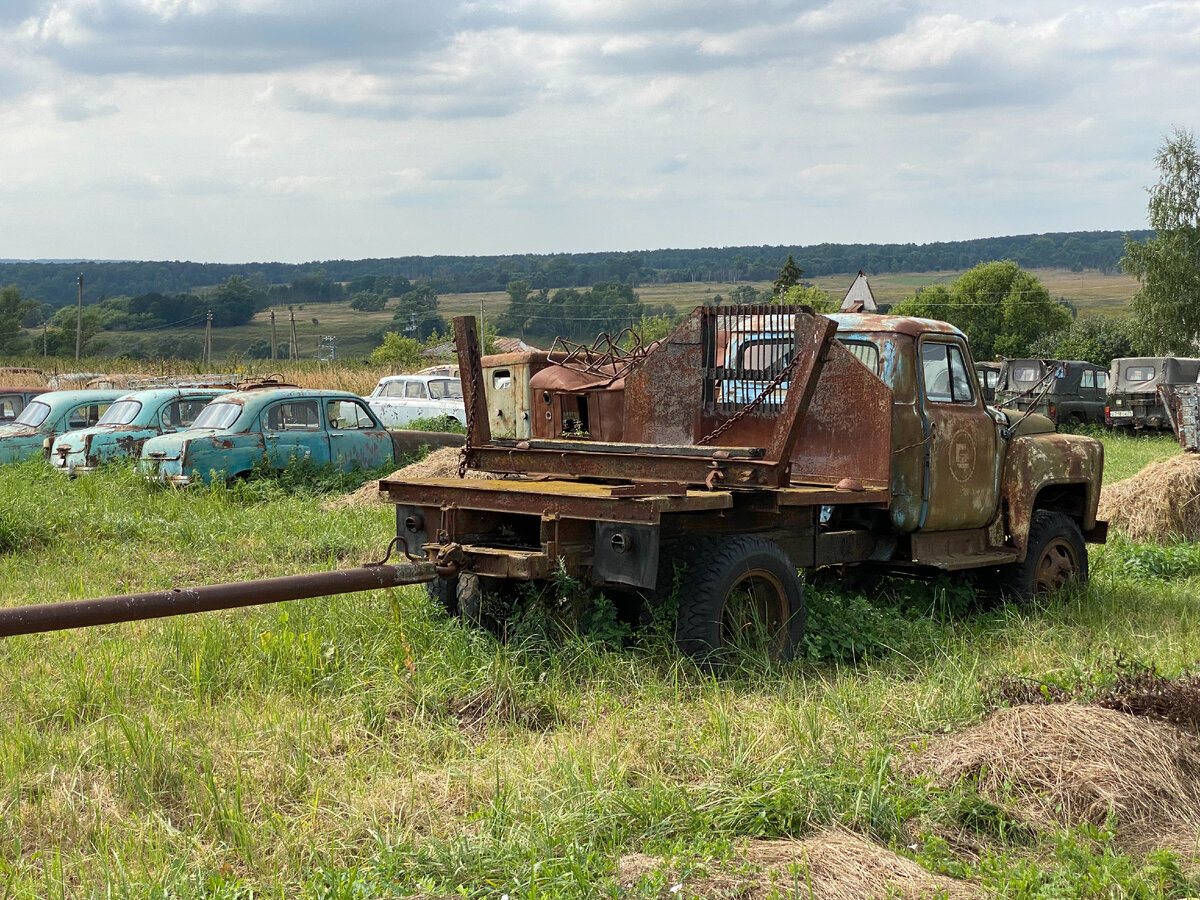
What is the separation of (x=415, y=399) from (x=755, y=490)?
1879cm

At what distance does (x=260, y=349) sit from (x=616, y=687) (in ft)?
356

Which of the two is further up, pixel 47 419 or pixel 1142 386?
pixel 47 419

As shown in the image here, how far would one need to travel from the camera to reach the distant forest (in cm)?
13225

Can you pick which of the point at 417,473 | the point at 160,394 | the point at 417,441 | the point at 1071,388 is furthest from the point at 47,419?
the point at 1071,388

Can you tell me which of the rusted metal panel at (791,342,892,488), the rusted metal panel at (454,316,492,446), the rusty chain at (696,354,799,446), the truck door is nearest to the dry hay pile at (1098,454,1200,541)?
the truck door

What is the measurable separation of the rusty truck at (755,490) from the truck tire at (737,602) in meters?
0.01

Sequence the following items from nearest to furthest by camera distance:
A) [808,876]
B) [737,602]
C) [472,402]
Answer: [808,876] < [737,602] < [472,402]

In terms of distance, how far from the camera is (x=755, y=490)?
21.9ft

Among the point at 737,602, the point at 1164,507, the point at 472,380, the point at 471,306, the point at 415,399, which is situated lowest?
the point at 1164,507

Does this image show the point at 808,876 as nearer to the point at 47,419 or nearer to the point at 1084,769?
the point at 1084,769

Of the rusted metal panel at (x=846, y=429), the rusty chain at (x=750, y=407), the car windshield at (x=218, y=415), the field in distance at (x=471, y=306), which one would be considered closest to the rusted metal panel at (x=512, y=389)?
the car windshield at (x=218, y=415)

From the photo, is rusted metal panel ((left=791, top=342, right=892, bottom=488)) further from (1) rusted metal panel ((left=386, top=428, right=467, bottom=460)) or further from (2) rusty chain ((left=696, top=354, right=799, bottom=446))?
(1) rusted metal panel ((left=386, top=428, right=467, bottom=460))

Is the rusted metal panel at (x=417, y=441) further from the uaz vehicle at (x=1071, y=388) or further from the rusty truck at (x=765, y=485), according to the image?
the uaz vehicle at (x=1071, y=388)

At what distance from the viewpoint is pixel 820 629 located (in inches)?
295
